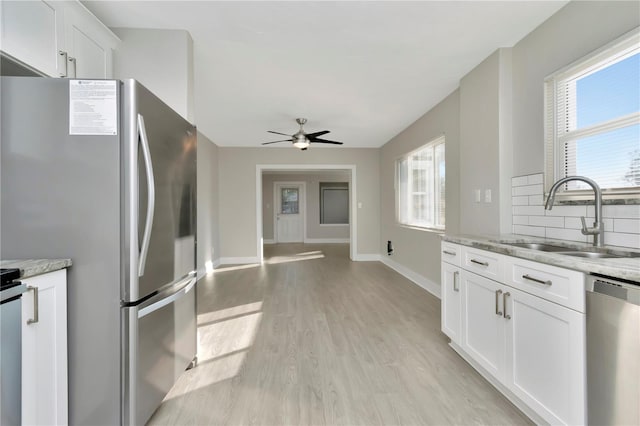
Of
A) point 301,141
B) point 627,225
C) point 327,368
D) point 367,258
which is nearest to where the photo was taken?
point 627,225

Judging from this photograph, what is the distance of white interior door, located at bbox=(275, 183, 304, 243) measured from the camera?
10.1m

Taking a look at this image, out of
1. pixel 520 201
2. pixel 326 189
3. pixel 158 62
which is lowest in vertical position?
pixel 520 201

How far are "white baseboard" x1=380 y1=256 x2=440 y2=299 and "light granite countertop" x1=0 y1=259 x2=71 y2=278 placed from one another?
374cm

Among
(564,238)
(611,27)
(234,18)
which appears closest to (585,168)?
(564,238)

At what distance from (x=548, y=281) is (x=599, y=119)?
1153 millimetres

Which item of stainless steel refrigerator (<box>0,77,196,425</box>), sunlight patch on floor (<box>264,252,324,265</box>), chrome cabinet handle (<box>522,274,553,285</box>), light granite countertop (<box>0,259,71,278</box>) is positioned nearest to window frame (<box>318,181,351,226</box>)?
sunlight patch on floor (<box>264,252,324,265</box>)

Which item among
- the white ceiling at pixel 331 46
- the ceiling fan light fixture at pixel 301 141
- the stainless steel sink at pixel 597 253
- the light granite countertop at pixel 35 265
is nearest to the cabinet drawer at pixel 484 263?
the stainless steel sink at pixel 597 253

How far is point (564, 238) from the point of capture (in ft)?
6.58

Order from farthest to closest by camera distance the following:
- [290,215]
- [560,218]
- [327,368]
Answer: [290,215], [327,368], [560,218]

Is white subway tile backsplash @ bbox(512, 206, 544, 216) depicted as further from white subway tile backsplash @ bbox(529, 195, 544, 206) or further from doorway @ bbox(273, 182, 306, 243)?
doorway @ bbox(273, 182, 306, 243)

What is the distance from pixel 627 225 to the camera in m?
1.63

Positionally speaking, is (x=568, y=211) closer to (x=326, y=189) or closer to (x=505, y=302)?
(x=505, y=302)

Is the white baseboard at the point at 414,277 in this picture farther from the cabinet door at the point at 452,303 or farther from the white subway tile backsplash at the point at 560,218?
the white subway tile backsplash at the point at 560,218

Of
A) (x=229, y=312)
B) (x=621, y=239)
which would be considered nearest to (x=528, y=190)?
(x=621, y=239)
